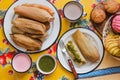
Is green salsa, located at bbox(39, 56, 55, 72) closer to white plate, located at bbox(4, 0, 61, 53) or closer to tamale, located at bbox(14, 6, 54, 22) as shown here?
white plate, located at bbox(4, 0, 61, 53)

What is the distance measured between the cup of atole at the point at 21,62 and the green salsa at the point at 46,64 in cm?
4

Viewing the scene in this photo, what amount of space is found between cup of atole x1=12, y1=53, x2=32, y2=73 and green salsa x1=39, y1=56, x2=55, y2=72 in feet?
0.15

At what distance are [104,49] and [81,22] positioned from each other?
142 millimetres

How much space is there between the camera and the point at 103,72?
1.53m

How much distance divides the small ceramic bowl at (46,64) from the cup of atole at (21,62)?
0.04 metres

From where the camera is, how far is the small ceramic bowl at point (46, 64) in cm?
152

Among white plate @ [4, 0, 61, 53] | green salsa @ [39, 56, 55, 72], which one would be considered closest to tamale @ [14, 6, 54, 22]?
white plate @ [4, 0, 61, 53]

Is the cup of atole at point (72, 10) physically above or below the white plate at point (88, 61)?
above

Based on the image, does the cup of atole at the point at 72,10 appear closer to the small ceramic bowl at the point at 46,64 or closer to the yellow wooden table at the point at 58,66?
the yellow wooden table at the point at 58,66

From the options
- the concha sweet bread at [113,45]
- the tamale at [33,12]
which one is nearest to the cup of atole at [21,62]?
the tamale at [33,12]

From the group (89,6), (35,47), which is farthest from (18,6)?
(89,6)

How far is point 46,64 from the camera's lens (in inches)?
60.4

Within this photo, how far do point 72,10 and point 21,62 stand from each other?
0.94ft

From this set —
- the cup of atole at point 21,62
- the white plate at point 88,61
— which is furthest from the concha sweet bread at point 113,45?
the cup of atole at point 21,62
